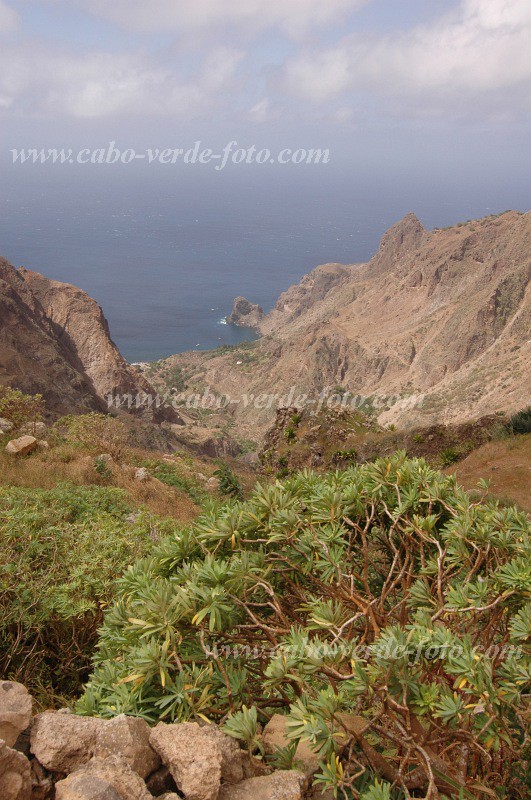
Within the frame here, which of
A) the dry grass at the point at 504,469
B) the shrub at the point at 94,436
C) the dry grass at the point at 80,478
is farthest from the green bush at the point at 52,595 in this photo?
the dry grass at the point at 504,469

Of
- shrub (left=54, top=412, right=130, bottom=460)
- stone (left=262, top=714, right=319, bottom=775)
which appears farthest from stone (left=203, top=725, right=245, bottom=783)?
shrub (left=54, top=412, right=130, bottom=460)

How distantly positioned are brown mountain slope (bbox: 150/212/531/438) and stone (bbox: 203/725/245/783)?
3394 cm

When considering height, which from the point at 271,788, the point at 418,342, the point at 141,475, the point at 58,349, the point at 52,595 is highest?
the point at 271,788

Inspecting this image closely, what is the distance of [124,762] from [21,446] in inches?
417

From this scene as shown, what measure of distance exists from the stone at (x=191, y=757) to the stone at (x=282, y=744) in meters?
0.40

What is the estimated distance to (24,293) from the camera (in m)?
47.3

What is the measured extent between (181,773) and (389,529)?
2.33 m

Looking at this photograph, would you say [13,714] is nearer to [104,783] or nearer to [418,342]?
[104,783]

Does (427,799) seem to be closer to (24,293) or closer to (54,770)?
(54,770)

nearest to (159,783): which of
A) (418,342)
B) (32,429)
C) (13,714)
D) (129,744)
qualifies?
(129,744)

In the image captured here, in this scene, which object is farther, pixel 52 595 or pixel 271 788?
pixel 52 595

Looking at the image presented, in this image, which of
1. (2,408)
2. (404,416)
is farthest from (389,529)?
(404,416)

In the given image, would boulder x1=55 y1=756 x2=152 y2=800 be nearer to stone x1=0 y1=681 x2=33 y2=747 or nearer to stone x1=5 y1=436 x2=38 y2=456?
stone x1=0 y1=681 x2=33 y2=747

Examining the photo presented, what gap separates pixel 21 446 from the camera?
38.9 feet
